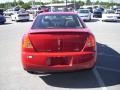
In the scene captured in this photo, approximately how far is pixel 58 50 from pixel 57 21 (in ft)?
4.88

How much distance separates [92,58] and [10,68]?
2835 millimetres

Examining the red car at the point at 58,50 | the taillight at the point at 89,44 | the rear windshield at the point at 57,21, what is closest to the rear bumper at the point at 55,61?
the red car at the point at 58,50

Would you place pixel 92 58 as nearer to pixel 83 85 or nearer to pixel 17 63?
pixel 83 85

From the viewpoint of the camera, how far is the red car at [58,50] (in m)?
6.21

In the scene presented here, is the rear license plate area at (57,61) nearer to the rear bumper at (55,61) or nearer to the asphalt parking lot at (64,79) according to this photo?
the rear bumper at (55,61)

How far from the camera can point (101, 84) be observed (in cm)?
650

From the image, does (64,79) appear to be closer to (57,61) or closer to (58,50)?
(57,61)

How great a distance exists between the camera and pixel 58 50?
6.30 meters

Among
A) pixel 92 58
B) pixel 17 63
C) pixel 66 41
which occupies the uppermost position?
pixel 66 41

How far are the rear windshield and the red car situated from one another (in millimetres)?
710

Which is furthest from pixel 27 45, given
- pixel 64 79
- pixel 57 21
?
pixel 57 21

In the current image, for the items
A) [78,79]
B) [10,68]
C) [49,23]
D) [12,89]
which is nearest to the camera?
[12,89]

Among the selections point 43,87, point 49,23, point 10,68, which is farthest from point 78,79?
point 10,68

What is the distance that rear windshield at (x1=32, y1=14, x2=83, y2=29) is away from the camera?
7246 mm
